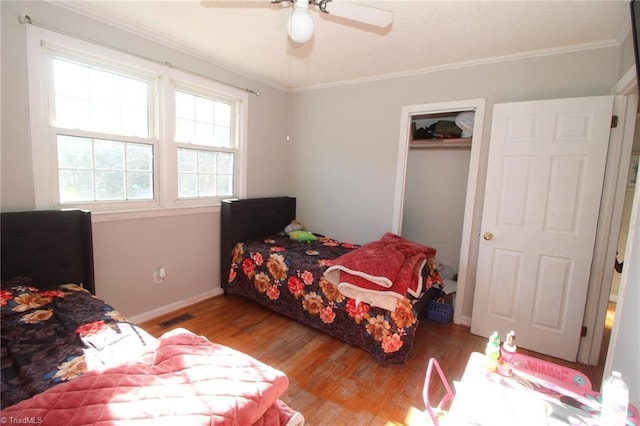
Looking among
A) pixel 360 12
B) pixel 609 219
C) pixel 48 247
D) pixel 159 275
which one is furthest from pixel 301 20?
pixel 609 219

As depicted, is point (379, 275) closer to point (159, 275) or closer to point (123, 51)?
point (159, 275)

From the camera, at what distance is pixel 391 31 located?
221 centimetres

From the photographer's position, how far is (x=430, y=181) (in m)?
3.54

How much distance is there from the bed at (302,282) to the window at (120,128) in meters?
0.52

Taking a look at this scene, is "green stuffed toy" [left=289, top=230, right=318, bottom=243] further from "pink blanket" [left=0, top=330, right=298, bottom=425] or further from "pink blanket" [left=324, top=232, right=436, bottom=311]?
"pink blanket" [left=0, top=330, right=298, bottom=425]

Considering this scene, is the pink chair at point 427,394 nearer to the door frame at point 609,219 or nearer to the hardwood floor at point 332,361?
the hardwood floor at point 332,361

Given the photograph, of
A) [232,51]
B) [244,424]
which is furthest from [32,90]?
[244,424]

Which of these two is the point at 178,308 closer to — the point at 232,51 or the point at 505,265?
the point at 232,51

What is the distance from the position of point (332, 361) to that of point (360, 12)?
230 cm

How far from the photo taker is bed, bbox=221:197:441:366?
2.17m

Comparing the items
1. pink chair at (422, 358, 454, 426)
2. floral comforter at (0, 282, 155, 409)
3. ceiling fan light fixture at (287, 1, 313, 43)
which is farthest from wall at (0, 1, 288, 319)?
pink chair at (422, 358, 454, 426)

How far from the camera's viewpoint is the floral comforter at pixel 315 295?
7.07 ft

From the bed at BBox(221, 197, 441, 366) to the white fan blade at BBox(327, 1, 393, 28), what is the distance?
5.43ft

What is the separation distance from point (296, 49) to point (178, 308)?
8.90 feet
